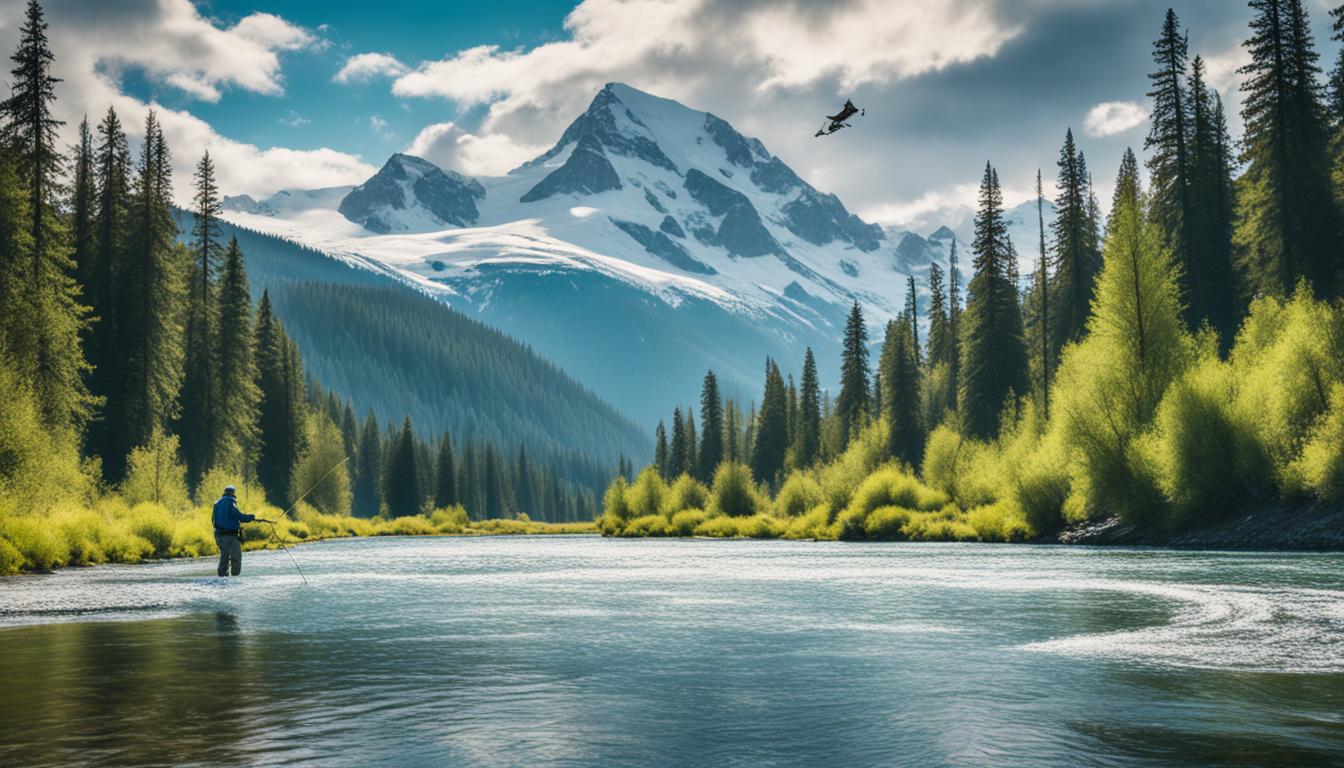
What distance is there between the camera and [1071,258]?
239 feet

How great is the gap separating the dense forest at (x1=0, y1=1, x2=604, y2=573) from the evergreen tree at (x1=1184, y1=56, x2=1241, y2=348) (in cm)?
4850

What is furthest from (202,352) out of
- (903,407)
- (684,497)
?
(903,407)

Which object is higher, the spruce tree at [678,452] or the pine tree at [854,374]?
the pine tree at [854,374]

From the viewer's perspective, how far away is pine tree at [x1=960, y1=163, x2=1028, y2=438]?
241 ft

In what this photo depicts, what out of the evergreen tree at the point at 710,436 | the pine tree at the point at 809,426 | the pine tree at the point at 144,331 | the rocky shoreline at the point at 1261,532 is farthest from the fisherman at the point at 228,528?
the evergreen tree at the point at 710,436

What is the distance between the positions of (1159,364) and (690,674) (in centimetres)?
4000

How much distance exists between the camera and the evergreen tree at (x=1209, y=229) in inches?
2424

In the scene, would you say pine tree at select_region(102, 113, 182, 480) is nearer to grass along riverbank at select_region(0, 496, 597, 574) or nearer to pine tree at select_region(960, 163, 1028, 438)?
grass along riverbank at select_region(0, 496, 597, 574)

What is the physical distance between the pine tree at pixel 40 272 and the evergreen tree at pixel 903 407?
54904mm

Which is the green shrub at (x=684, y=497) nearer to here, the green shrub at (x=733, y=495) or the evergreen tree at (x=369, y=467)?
the green shrub at (x=733, y=495)

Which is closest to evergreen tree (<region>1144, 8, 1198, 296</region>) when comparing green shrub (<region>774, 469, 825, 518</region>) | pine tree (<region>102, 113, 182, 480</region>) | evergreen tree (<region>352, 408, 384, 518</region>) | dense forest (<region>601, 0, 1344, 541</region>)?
dense forest (<region>601, 0, 1344, 541</region>)

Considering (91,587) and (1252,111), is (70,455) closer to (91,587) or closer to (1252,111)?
(91,587)

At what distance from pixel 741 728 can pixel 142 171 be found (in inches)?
2497

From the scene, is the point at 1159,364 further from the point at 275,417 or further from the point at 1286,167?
the point at 275,417
